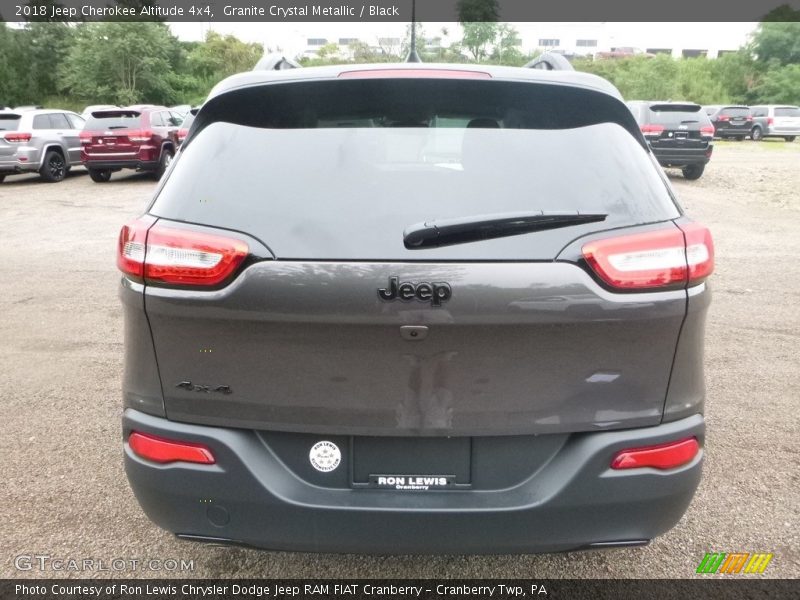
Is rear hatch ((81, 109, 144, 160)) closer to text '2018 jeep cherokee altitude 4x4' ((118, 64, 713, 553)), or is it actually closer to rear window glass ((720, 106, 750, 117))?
text '2018 jeep cherokee altitude 4x4' ((118, 64, 713, 553))

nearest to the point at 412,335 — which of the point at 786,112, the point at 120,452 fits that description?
the point at 120,452

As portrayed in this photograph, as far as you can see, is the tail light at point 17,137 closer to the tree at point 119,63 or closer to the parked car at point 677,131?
the parked car at point 677,131

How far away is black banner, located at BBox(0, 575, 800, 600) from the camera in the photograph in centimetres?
241

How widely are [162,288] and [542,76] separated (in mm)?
1340

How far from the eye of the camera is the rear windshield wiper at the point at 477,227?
1.82 metres

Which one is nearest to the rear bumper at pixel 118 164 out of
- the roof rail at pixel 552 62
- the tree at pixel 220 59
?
the roof rail at pixel 552 62

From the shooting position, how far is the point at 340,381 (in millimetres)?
1867

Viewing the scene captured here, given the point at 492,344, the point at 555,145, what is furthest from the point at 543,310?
the point at 555,145

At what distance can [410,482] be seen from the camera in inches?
76.2

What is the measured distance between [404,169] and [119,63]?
52139mm

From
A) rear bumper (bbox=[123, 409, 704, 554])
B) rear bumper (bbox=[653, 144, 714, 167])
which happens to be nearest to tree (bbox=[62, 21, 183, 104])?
rear bumper (bbox=[653, 144, 714, 167])

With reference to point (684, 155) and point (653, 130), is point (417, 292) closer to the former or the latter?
point (653, 130)

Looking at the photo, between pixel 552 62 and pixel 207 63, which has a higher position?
pixel 207 63

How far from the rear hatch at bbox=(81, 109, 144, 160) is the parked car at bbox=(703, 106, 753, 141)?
2973cm
